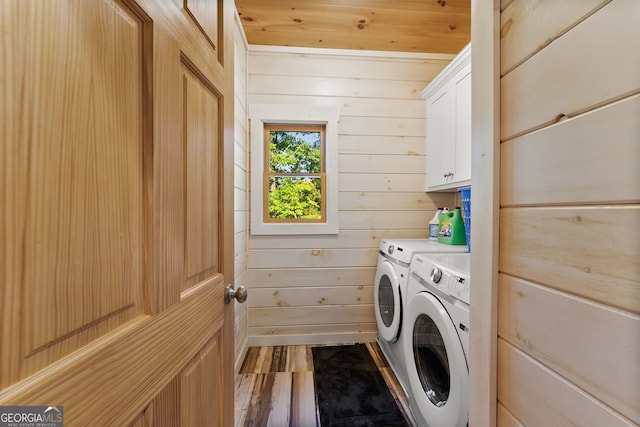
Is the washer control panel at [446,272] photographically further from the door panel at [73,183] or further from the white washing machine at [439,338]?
the door panel at [73,183]

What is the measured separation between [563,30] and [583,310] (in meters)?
0.52

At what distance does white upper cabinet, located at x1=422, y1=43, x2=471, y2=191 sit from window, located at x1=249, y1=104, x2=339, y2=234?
783mm

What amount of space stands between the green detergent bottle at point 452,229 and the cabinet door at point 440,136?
0.87 feet

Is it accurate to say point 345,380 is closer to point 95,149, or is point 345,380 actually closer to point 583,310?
point 583,310

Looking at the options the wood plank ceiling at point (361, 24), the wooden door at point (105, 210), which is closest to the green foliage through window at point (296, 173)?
the wood plank ceiling at point (361, 24)

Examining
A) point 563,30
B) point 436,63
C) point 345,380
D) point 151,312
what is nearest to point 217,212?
point 151,312

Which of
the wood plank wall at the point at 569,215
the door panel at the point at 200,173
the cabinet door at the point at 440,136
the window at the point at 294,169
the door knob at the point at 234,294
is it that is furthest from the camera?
the window at the point at 294,169

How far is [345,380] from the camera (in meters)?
1.79

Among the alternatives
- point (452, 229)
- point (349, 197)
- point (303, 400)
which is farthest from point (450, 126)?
point (303, 400)

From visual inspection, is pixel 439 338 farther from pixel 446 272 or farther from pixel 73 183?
pixel 73 183

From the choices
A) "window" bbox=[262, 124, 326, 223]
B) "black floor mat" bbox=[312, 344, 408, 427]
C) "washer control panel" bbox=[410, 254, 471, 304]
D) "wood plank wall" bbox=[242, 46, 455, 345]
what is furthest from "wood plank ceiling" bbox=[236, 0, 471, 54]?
"black floor mat" bbox=[312, 344, 408, 427]

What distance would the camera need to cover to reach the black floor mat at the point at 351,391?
4.82ft

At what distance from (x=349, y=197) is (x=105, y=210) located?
1.98 meters

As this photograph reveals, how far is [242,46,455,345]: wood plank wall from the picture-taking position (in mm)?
2258
